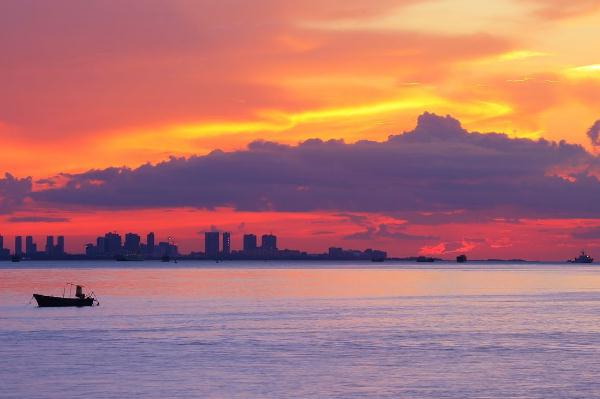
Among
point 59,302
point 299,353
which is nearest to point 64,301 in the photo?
point 59,302

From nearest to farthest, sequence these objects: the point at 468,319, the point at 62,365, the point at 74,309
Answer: the point at 62,365 < the point at 468,319 < the point at 74,309

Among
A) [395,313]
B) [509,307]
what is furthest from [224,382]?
[509,307]

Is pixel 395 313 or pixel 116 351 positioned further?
pixel 395 313

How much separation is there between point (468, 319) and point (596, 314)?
22.9 meters

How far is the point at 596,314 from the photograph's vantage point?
137875mm

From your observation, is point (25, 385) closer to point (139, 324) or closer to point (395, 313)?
point (139, 324)

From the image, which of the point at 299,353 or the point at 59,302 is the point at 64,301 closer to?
the point at 59,302

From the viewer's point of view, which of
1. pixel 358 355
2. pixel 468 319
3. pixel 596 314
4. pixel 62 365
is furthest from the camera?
pixel 596 314

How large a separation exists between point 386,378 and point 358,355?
45.5 ft

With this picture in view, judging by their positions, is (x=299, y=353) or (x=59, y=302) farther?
(x=59, y=302)

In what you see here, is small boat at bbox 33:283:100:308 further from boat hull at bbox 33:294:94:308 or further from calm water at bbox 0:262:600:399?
calm water at bbox 0:262:600:399

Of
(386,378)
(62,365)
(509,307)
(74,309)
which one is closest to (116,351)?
(62,365)

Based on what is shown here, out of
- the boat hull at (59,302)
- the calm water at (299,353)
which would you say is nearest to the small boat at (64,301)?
the boat hull at (59,302)

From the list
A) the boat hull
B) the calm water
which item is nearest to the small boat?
the boat hull
